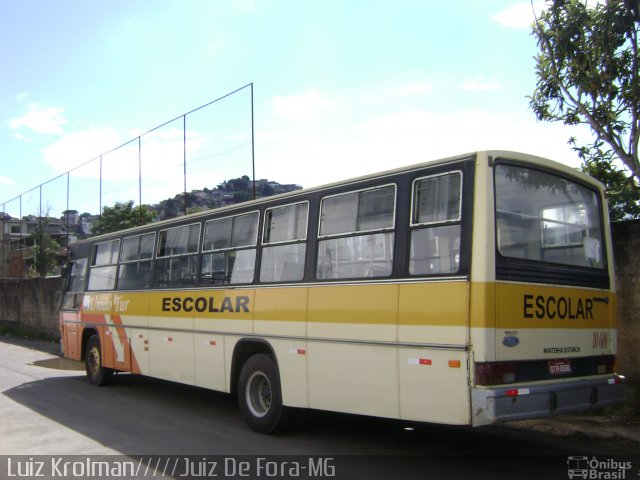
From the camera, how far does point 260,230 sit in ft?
25.7

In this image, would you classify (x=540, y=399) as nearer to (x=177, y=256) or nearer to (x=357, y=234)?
(x=357, y=234)

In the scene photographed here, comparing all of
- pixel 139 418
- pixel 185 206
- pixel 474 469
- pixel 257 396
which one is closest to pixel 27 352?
pixel 185 206

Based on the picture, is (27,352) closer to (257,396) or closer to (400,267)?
(257,396)

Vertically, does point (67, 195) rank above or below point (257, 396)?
above

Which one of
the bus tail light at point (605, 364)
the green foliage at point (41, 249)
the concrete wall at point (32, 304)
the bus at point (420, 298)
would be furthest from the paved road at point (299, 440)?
the green foliage at point (41, 249)

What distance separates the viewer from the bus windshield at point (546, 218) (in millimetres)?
5543

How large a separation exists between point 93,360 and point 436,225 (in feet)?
28.7

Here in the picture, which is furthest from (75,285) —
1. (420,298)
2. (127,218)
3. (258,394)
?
(127,218)

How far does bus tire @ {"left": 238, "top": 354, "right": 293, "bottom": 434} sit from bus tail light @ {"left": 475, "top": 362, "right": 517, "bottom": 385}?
2.84 meters

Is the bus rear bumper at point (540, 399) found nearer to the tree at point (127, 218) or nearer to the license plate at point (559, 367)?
the license plate at point (559, 367)

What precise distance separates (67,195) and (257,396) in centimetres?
2096

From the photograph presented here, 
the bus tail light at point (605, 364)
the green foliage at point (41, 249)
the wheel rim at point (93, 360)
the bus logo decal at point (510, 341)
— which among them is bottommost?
the wheel rim at point (93, 360)

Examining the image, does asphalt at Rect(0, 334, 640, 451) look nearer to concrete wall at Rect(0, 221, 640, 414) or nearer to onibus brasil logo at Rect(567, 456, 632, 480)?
concrete wall at Rect(0, 221, 640, 414)

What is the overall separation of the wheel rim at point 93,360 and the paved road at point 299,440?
1680 millimetres
